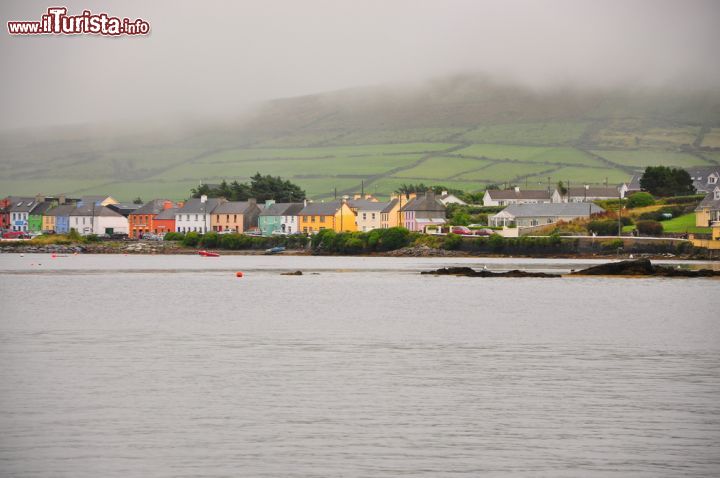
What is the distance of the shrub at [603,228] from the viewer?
347 feet

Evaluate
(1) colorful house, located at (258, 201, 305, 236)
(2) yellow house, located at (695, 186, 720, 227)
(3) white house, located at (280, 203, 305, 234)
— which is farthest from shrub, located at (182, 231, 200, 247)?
(2) yellow house, located at (695, 186, 720, 227)

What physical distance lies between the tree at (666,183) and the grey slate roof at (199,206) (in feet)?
194

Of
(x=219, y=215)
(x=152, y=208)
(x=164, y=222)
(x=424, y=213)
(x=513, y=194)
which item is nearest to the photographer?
(x=424, y=213)

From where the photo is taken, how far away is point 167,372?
26484 mm

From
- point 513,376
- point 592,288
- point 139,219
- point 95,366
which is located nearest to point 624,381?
point 513,376

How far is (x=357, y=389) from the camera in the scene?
2395 centimetres

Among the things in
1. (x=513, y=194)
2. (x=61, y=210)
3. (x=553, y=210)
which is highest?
(x=513, y=194)

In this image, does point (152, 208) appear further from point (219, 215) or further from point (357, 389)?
point (357, 389)

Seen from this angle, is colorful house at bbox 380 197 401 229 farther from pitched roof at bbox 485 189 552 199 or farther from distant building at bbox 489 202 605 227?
pitched roof at bbox 485 189 552 199

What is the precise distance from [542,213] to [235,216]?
4574cm

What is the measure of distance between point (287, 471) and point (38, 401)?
308 inches

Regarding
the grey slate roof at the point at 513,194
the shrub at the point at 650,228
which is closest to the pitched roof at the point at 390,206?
the grey slate roof at the point at 513,194

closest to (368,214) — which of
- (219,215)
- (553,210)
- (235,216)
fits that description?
(235,216)

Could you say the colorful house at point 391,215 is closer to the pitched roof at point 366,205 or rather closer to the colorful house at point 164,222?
the pitched roof at point 366,205
